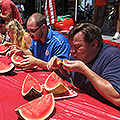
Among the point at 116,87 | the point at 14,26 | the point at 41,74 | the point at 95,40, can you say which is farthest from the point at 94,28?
the point at 14,26

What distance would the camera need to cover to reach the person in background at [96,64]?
Answer: 1413mm

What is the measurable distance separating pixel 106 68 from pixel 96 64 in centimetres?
16

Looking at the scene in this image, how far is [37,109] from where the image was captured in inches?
50.7

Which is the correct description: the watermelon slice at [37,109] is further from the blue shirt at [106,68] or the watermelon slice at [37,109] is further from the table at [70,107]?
the blue shirt at [106,68]

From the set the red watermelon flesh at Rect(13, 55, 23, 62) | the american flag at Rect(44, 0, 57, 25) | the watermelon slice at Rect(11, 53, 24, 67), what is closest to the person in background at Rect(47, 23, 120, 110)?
the watermelon slice at Rect(11, 53, 24, 67)

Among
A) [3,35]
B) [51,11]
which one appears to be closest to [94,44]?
[3,35]

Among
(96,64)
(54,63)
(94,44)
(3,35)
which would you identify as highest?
(94,44)

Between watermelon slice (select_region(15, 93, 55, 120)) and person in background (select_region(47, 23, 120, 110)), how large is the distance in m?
0.45

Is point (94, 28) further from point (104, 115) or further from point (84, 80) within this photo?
point (104, 115)

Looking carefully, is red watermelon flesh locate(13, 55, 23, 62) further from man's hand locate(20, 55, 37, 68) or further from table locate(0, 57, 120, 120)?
table locate(0, 57, 120, 120)

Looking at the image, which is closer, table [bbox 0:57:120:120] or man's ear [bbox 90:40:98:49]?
table [bbox 0:57:120:120]

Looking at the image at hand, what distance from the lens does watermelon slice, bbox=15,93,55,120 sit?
1.19 metres

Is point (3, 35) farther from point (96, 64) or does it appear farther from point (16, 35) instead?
point (96, 64)

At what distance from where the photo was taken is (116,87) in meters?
1.37
